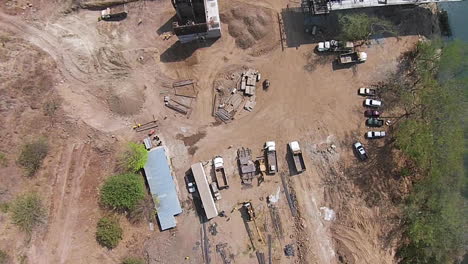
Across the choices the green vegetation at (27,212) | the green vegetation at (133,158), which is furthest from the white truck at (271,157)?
the green vegetation at (27,212)

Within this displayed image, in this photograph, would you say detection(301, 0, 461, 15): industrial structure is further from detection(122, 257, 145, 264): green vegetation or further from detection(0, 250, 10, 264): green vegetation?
detection(0, 250, 10, 264): green vegetation

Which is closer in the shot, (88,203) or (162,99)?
(88,203)

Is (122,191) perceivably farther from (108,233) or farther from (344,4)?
(344,4)

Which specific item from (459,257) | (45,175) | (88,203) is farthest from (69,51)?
(459,257)

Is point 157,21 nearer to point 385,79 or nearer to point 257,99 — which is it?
point 257,99

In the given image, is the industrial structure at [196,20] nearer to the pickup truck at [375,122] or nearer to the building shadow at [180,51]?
the building shadow at [180,51]

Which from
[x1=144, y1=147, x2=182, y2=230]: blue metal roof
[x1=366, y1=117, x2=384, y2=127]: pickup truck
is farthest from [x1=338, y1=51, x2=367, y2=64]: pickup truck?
[x1=144, y1=147, x2=182, y2=230]: blue metal roof

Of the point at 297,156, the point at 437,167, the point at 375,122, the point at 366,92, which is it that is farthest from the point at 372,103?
the point at 297,156
